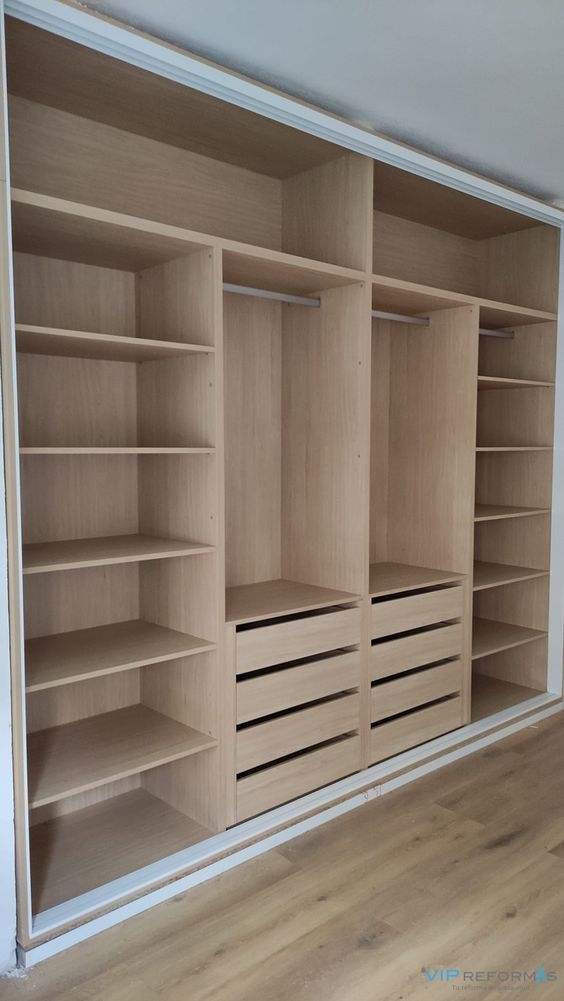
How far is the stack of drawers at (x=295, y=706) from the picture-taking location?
2.45 metres

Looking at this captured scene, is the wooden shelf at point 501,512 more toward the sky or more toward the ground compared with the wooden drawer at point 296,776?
more toward the sky

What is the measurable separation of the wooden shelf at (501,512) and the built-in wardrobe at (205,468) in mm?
32

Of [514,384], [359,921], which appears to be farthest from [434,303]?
[359,921]

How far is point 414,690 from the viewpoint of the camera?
3.05 meters

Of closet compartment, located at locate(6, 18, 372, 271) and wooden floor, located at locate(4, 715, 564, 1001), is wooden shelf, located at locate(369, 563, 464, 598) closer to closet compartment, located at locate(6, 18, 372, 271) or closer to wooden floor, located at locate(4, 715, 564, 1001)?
wooden floor, located at locate(4, 715, 564, 1001)

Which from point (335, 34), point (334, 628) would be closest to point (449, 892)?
point (334, 628)

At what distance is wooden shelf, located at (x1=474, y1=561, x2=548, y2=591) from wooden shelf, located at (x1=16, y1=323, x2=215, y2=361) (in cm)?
187

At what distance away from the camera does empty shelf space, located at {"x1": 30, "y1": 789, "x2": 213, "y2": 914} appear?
2.15 m

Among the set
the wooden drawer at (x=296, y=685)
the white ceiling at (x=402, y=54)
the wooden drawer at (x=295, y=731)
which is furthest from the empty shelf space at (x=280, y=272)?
the wooden drawer at (x=295, y=731)

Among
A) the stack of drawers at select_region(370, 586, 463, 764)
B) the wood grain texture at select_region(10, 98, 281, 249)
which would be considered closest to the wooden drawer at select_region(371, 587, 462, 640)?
the stack of drawers at select_region(370, 586, 463, 764)

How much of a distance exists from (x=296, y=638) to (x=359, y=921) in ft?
2.92

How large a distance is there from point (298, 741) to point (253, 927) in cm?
66

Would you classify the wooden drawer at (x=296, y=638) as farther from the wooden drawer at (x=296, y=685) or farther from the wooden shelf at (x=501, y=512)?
the wooden shelf at (x=501, y=512)

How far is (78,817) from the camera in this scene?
2.53 meters
